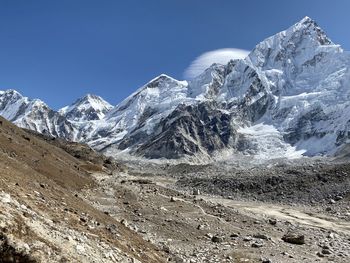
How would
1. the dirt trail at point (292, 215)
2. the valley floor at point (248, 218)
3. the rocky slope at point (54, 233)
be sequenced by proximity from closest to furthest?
the rocky slope at point (54, 233) → the valley floor at point (248, 218) → the dirt trail at point (292, 215)

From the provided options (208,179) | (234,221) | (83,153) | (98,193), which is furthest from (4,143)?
(83,153)

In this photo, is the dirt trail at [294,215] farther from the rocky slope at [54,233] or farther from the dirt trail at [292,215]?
the rocky slope at [54,233]

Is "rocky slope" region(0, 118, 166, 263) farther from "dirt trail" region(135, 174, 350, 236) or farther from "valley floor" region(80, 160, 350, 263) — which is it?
"dirt trail" region(135, 174, 350, 236)

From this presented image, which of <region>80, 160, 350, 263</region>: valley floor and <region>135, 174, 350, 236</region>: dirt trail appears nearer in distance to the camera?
<region>80, 160, 350, 263</region>: valley floor

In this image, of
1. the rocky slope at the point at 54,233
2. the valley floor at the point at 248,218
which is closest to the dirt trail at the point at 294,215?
the valley floor at the point at 248,218

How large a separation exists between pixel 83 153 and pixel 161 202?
349ft

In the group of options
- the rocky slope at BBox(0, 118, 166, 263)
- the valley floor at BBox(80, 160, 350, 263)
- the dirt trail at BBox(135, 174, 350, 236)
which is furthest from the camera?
the dirt trail at BBox(135, 174, 350, 236)

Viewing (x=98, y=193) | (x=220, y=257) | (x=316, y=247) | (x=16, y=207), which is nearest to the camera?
(x=16, y=207)

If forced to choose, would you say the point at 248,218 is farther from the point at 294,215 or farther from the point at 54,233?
the point at 54,233

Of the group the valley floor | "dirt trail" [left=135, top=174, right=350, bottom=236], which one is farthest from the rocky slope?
"dirt trail" [left=135, top=174, right=350, bottom=236]

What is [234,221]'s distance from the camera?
145 feet

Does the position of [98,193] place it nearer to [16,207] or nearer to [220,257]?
[220,257]

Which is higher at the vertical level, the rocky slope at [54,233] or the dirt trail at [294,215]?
the dirt trail at [294,215]

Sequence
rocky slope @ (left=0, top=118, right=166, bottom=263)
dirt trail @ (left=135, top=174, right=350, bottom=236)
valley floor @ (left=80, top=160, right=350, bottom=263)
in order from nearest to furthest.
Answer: rocky slope @ (left=0, top=118, right=166, bottom=263)
valley floor @ (left=80, top=160, right=350, bottom=263)
dirt trail @ (left=135, top=174, right=350, bottom=236)
